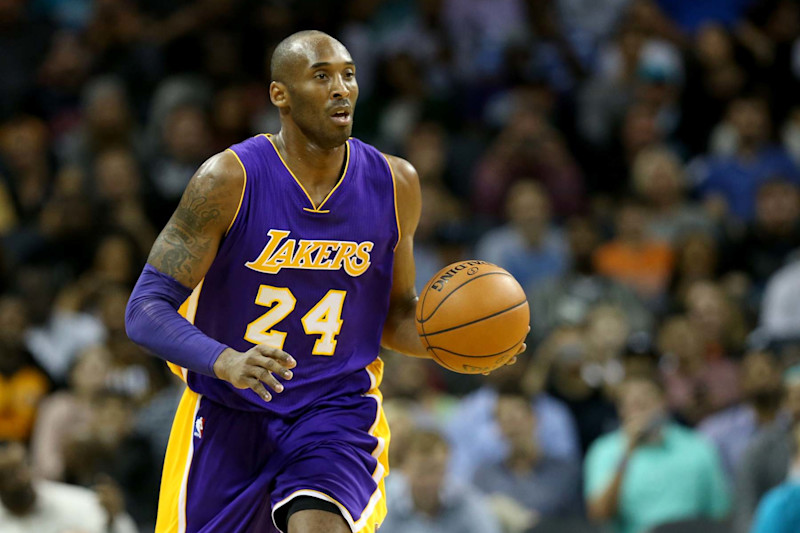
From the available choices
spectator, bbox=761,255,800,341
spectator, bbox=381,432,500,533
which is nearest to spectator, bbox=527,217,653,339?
spectator, bbox=761,255,800,341

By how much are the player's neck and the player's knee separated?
126cm

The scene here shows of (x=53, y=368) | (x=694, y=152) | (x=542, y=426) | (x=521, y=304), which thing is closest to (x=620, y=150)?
(x=694, y=152)

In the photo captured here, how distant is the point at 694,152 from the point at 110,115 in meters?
5.73

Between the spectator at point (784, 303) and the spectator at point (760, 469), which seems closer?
the spectator at point (760, 469)

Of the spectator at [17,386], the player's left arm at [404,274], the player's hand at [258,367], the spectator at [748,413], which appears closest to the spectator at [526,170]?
the spectator at [748,413]

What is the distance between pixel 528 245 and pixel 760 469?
11.8 ft

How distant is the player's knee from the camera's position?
13.5ft

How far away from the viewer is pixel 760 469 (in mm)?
7449

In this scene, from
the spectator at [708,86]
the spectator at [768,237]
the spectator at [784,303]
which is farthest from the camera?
the spectator at [708,86]

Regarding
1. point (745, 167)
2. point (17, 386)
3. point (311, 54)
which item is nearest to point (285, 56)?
point (311, 54)

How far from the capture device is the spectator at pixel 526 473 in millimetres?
8227

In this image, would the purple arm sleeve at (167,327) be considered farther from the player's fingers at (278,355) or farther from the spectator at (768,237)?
the spectator at (768,237)

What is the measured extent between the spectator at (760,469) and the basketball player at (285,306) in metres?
→ 3.67

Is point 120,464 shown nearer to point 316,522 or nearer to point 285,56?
point 316,522
